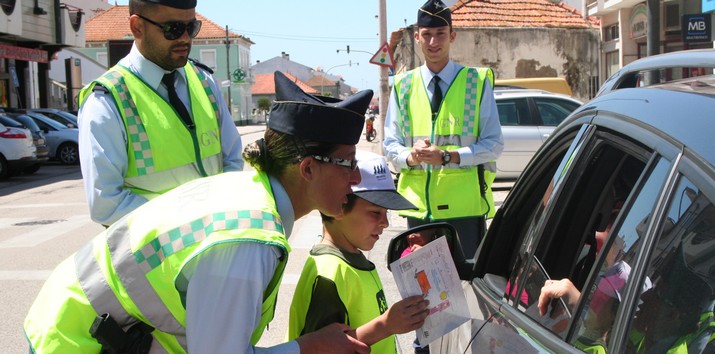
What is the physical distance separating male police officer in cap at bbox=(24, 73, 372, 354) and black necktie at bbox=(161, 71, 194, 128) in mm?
1081

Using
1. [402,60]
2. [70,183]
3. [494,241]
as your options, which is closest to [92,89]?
[494,241]

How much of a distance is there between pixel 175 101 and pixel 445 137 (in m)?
1.78

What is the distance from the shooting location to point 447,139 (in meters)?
4.66

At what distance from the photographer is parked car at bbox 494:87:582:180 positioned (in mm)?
14516

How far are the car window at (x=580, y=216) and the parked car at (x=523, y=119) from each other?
12.1m

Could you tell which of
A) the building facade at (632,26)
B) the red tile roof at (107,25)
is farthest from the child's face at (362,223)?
the red tile roof at (107,25)

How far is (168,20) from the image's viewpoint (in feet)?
10.7

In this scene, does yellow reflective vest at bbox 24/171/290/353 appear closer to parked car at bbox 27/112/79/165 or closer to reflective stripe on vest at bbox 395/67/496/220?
reflective stripe on vest at bbox 395/67/496/220

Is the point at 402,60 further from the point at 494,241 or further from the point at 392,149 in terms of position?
the point at 494,241

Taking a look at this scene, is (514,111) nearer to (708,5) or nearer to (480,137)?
(708,5)

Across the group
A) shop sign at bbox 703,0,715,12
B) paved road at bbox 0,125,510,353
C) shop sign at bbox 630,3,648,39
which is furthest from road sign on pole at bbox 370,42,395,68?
shop sign at bbox 703,0,715,12

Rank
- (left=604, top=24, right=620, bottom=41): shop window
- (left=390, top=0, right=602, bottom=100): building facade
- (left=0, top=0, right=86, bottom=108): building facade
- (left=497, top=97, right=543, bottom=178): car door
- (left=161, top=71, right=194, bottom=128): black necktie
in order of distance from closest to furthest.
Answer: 1. (left=161, top=71, right=194, bottom=128): black necktie
2. (left=497, top=97, right=543, bottom=178): car door
3. (left=390, top=0, right=602, bottom=100): building facade
4. (left=604, top=24, right=620, bottom=41): shop window
5. (left=0, top=0, right=86, bottom=108): building facade

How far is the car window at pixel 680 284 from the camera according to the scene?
1.52 metres

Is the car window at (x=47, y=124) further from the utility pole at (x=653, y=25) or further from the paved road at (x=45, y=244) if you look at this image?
the utility pole at (x=653, y=25)
